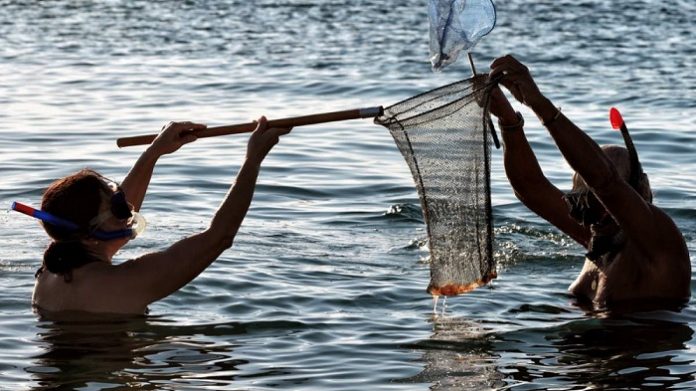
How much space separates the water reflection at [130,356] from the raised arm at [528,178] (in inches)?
67.0

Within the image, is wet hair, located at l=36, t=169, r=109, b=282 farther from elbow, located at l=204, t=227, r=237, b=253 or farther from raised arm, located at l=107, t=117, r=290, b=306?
elbow, located at l=204, t=227, r=237, b=253

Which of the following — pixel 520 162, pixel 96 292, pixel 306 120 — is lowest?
pixel 96 292

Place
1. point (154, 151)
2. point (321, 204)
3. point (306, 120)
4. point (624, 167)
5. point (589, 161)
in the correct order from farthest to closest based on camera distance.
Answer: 1. point (321, 204)
2. point (624, 167)
3. point (154, 151)
4. point (589, 161)
5. point (306, 120)

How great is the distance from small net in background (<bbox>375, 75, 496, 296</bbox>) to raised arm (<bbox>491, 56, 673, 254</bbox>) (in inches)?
6.4

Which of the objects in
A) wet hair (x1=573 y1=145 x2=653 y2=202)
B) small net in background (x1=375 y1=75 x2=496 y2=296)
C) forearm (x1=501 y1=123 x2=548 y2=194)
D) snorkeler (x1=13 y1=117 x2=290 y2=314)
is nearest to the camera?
snorkeler (x1=13 y1=117 x2=290 y2=314)

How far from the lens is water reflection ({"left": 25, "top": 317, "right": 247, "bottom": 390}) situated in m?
6.74

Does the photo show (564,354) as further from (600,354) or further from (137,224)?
(137,224)

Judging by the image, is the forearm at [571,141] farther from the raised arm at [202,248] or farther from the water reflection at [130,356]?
the water reflection at [130,356]

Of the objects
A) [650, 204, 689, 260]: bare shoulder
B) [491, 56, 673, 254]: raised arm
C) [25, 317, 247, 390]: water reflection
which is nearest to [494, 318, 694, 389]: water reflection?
[650, 204, 689, 260]: bare shoulder

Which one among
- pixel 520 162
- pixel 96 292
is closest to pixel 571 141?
pixel 520 162

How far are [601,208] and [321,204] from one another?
13.7 ft

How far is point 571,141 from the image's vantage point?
6.85 meters

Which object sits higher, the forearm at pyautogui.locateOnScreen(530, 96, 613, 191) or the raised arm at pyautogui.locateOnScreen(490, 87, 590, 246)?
the forearm at pyautogui.locateOnScreen(530, 96, 613, 191)

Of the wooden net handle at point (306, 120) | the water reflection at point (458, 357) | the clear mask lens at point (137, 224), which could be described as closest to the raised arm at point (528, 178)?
the water reflection at point (458, 357)
